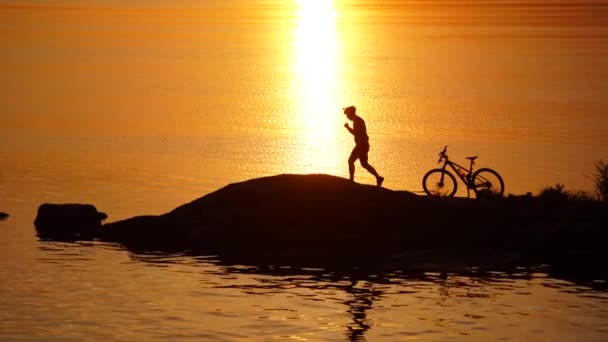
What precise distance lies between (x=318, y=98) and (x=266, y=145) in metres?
21.8

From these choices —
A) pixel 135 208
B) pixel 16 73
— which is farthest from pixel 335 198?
pixel 16 73

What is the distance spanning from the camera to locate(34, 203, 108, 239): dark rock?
3734cm

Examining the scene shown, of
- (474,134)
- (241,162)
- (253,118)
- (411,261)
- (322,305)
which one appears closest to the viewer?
(322,305)

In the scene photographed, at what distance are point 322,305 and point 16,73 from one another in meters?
67.8

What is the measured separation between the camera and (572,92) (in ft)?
286

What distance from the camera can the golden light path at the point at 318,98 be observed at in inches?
2291

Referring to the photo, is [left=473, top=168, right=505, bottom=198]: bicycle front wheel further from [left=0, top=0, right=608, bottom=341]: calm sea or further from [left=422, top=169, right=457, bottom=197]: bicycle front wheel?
[left=0, top=0, right=608, bottom=341]: calm sea

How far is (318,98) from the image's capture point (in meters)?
82.9

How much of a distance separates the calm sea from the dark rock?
59cm

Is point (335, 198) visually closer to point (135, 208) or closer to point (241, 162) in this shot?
point (135, 208)

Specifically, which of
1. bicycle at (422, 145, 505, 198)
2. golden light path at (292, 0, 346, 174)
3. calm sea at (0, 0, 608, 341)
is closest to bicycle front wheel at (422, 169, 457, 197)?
bicycle at (422, 145, 505, 198)

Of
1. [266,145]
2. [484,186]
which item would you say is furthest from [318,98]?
[484,186]

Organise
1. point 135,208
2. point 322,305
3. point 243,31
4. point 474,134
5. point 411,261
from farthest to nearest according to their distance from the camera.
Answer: point 243,31, point 474,134, point 135,208, point 411,261, point 322,305

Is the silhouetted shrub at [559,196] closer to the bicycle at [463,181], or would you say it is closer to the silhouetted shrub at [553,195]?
the silhouetted shrub at [553,195]
